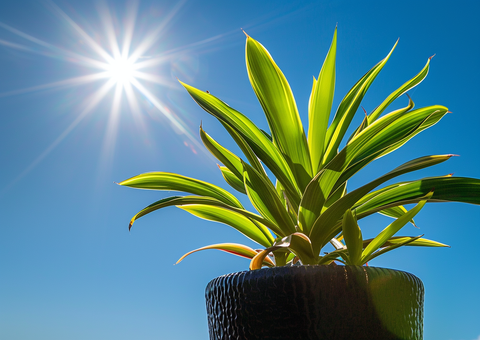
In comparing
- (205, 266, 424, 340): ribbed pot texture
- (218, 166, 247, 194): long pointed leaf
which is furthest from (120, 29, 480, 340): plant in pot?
(218, 166, 247, 194): long pointed leaf

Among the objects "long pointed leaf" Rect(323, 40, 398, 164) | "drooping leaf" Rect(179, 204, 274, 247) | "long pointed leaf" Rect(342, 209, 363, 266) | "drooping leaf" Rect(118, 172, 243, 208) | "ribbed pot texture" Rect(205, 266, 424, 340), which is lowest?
"ribbed pot texture" Rect(205, 266, 424, 340)

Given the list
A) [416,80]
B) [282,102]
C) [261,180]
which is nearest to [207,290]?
[261,180]

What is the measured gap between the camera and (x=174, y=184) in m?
1.05

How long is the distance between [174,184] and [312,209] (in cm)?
45

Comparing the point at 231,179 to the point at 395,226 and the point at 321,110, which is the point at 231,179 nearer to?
the point at 321,110

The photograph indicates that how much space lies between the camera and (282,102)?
2.98ft

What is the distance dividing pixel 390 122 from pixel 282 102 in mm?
300

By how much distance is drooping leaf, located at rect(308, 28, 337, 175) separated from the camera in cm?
101

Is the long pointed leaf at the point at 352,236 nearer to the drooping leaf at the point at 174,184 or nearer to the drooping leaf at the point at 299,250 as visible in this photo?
the drooping leaf at the point at 299,250

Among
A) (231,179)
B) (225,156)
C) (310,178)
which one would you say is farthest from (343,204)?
(231,179)

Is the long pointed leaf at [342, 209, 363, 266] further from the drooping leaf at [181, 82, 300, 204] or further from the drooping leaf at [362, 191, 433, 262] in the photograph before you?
the drooping leaf at [181, 82, 300, 204]

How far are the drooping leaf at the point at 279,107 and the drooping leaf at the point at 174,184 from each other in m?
0.27

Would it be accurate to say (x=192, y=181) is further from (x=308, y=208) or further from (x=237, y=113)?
(x=308, y=208)

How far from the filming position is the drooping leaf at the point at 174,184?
3.43 ft
